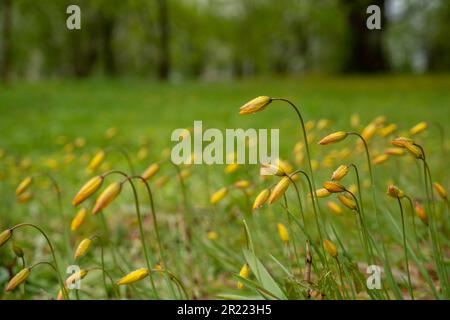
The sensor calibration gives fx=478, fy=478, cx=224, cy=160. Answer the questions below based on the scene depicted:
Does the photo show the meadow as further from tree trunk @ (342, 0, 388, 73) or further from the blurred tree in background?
the blurred tree in background

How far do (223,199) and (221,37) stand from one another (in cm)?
2350

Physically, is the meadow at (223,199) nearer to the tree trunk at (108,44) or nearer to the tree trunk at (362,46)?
the tree trunk at (362,46)

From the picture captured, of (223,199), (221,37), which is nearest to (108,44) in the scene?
(221,37)

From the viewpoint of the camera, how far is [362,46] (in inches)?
487

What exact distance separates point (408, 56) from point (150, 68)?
14810 millimetres

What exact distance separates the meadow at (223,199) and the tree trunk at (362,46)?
207cm

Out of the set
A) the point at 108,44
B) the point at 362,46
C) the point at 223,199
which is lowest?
the point at 223,199

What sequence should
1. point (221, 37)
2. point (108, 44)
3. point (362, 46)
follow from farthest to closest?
point (221, 37)
point (108, 44)
point (362, 46)

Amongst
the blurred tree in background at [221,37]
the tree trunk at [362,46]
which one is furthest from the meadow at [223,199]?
the blurred tree in background at [221,37]

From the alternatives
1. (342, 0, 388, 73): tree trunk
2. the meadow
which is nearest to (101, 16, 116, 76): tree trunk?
the meadow

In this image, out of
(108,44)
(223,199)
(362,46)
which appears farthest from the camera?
(108,44)

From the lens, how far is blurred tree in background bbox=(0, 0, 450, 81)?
1284 cm

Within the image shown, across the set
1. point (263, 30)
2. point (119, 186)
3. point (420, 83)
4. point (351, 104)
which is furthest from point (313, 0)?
point (119, 186)

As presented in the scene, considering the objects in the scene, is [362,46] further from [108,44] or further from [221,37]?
[221,37]
